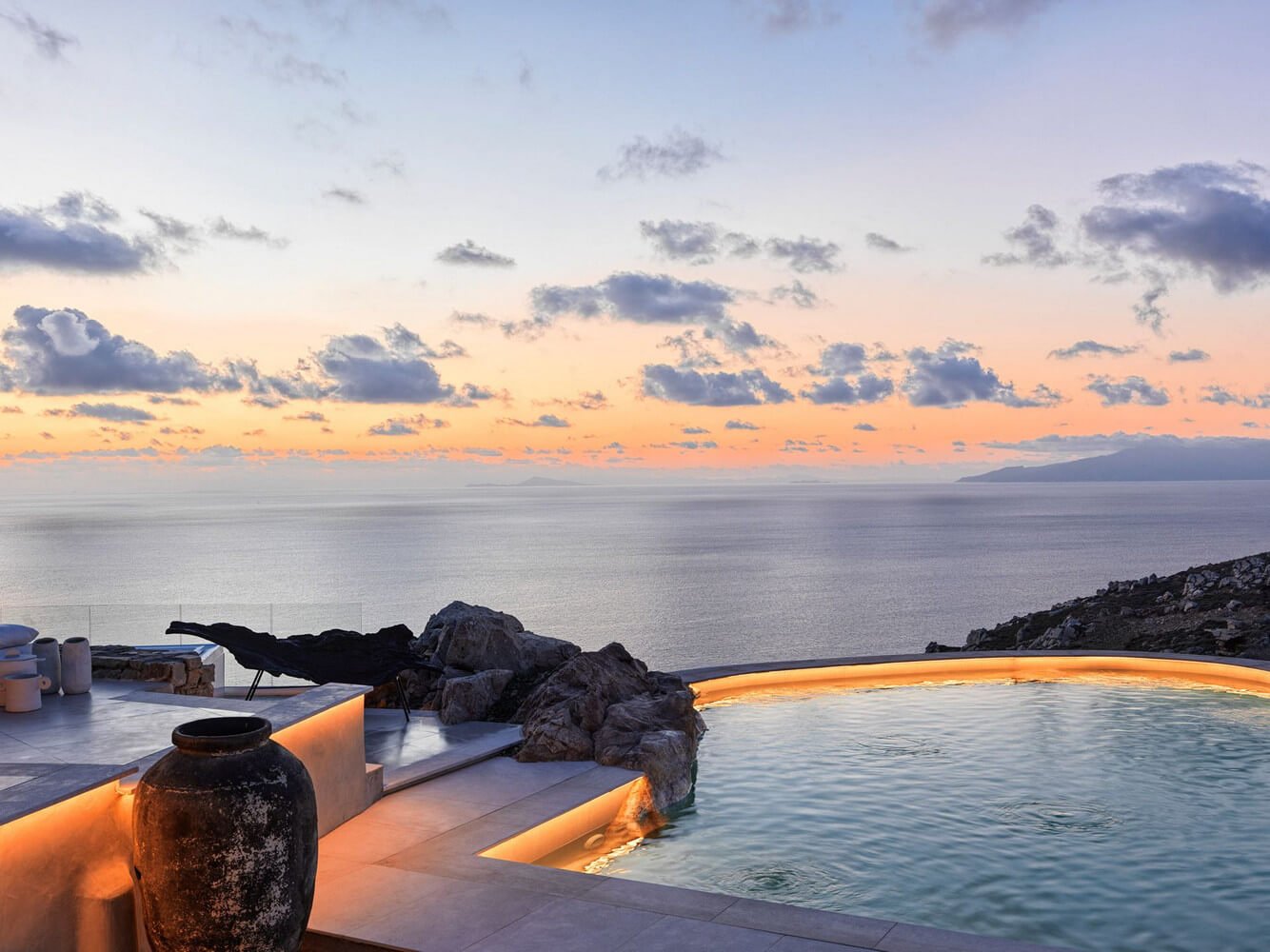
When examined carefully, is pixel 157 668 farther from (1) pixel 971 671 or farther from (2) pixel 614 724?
(1) pixel 971 671

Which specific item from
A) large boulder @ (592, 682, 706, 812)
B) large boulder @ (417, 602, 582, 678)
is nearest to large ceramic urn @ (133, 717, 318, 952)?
large boulder @ (592, 682, 706, 812)

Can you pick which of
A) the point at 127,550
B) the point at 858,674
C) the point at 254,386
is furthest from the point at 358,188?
the point at 127,550

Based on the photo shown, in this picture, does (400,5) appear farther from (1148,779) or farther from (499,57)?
(1148,779)

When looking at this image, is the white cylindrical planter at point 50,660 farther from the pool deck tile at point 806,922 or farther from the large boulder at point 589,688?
the pool deck tile at point 806,922

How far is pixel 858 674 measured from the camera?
544 inches

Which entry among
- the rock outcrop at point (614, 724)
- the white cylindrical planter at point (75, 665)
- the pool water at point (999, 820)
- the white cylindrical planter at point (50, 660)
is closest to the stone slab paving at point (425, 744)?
the rock outcrop at point (614, 724)

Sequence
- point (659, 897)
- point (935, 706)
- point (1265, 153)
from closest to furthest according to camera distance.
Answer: point (659, 897) → point (935, 706) → point (1265, 153)

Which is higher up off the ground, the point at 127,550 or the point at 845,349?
the point at 845,349

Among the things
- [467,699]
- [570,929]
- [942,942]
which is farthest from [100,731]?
[942,942]

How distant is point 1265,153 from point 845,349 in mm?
41512

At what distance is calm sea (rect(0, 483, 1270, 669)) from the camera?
2267 inches

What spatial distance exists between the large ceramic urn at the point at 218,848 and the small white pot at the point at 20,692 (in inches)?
186

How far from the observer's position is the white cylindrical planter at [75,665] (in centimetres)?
905

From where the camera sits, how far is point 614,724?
945 cm
